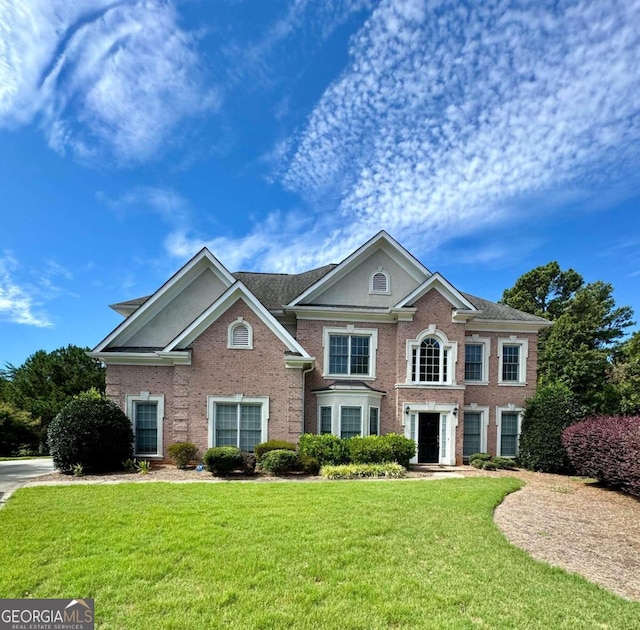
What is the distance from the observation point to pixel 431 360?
1795 centimetres

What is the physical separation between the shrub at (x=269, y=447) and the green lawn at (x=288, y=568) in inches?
218

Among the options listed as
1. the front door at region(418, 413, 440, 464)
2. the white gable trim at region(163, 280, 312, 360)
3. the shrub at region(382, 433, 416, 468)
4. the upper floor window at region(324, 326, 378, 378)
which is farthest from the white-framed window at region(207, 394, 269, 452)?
the front door at region(418, 413, 440, 464)

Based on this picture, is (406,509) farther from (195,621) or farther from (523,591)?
(195,621)

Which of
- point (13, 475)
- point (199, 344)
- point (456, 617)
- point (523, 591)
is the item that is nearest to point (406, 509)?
point (523, 591)

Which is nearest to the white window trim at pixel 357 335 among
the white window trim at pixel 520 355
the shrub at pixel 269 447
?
the shrub at pixel 269 447

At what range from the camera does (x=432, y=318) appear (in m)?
17.8

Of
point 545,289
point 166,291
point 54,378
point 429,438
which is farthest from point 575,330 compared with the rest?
point 54,378

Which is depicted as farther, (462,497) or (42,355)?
(42,355)

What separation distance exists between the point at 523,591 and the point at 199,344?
12904 mm

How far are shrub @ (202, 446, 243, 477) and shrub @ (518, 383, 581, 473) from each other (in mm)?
11913

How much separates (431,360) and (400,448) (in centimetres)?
434

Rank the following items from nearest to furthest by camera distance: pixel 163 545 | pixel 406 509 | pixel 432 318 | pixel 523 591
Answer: pixel 523 591
pixel 163 545
pixel 406 509
pixel 432 318

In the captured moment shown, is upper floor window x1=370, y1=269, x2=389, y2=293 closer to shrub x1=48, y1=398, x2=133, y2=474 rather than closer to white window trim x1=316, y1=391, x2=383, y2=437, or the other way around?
white window trim x1=316, y1=391, x2=383, y2=437

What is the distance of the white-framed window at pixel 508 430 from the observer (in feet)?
62.3
